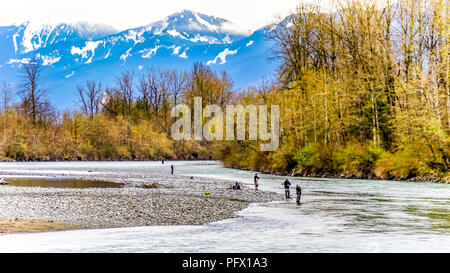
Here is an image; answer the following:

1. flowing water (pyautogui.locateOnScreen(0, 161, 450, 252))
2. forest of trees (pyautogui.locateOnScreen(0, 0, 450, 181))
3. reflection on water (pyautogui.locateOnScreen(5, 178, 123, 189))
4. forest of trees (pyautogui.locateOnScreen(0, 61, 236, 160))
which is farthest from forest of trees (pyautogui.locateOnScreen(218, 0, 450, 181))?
forest of trees (pyautogui.locateOnScreen(0, 61, 236, 160))

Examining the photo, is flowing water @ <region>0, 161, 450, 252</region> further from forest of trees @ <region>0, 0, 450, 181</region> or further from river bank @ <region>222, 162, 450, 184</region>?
forest of trees @ <region>0, 0, 450, 181</region>

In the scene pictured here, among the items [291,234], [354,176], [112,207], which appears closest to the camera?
[291,234]

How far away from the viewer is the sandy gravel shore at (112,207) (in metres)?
24.6

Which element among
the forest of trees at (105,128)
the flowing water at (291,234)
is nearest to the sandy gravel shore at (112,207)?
the flowing water at (291,234)

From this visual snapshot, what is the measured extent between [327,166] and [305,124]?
5821 mm

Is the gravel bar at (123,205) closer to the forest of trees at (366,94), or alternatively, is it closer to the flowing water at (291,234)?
the flowing water at (291,234)

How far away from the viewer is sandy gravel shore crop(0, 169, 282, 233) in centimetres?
2459

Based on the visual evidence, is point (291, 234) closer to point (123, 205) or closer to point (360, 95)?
point (123, 205)

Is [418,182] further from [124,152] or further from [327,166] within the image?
[124,152]

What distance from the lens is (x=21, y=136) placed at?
11225 centimetres

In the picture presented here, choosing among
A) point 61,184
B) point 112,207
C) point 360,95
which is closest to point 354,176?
point 360,95

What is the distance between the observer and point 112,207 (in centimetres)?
2939

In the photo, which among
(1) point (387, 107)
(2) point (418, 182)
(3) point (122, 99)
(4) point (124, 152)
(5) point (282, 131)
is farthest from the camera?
(3) point (122, 99)

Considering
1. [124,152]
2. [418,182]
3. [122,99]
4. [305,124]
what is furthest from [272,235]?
[122,99]
